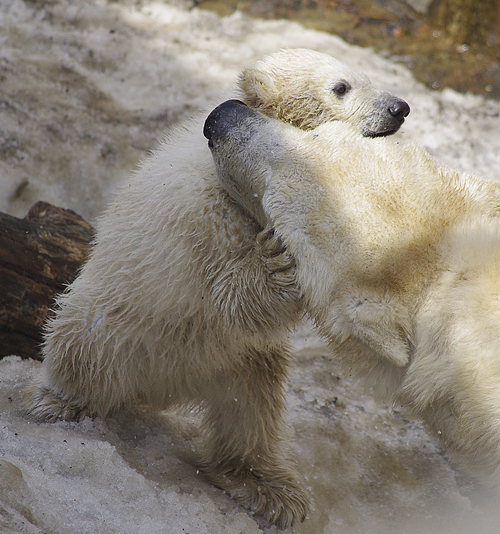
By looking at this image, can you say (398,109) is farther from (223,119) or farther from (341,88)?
(223,119)

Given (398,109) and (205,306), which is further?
(398,109)

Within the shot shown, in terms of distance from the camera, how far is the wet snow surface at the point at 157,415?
2205 millimetres

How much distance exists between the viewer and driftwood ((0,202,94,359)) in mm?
3189

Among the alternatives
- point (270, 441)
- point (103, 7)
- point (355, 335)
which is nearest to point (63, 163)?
point (103, 7)

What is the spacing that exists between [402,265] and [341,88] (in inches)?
61.7

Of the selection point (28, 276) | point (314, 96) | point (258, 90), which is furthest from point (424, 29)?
point (28, 276)

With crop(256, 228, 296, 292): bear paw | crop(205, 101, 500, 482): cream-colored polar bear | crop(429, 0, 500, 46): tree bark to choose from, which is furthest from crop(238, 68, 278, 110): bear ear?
crop(429, 0, 500, 46): tree bark

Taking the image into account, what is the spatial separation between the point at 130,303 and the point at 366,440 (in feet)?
5.58

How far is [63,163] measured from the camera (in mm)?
4508

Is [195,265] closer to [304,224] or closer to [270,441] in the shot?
[304,224]

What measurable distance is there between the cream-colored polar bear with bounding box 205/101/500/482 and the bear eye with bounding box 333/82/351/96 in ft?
3.23

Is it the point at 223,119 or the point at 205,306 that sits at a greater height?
the point at 223,119

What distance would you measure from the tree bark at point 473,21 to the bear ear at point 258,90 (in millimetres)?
5191

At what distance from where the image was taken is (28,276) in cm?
327
